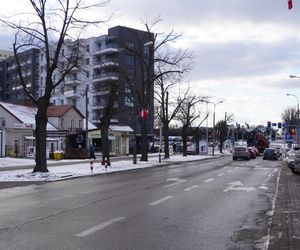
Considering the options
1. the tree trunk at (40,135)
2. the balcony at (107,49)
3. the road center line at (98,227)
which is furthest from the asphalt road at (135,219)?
the balcony at (107,49)

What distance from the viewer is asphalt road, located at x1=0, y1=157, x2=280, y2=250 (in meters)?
8.80

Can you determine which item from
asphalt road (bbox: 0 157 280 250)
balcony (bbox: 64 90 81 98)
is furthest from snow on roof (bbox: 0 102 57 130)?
balcony (bbox: 64 90 81 98)

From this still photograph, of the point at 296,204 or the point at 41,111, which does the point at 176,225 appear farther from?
the point at 41,111

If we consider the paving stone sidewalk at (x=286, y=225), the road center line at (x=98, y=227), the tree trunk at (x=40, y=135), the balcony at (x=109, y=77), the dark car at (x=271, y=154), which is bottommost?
the paving stone sidewalk at (x=286, y=225)

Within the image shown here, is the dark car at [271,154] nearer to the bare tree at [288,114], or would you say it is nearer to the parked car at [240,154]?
the parked car at [240,154]

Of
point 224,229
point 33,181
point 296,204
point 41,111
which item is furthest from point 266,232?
point 41,111

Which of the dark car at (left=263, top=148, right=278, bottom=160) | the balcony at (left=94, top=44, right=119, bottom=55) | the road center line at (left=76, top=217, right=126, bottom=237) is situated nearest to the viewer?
the road center line at (left=76, top=217, right=126, bottom=237)

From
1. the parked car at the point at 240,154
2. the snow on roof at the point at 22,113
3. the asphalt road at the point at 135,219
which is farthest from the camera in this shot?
the snow on roof at the point at 22,113

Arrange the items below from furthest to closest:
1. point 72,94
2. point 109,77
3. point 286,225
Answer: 1. point 72,94
2. point 109,77
3. point 286,225

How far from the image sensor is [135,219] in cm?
1141

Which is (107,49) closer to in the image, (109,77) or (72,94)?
(72,94)

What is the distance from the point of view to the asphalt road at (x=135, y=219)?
8797 mm

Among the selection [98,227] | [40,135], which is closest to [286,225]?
[98,227]

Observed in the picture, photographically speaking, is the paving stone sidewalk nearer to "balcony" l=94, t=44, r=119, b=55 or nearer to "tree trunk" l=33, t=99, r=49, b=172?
"tree trunk" l=33, t=99, r=49, b=172
